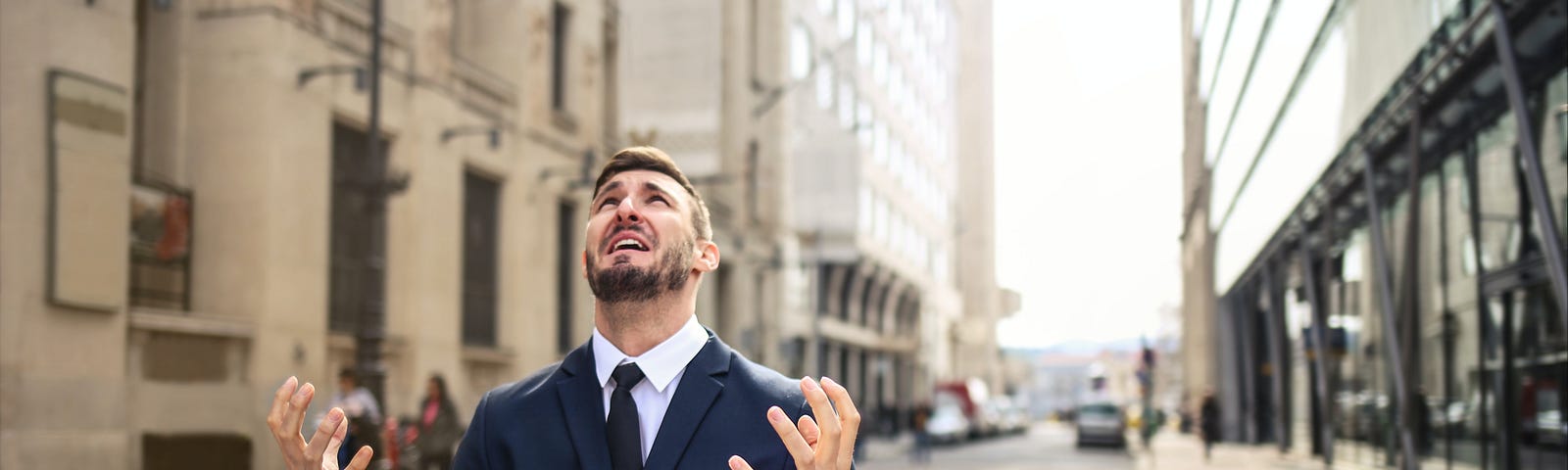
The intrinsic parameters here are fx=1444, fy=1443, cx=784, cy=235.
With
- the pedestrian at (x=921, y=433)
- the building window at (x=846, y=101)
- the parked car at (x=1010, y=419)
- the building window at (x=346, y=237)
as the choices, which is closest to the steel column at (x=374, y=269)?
the building window at (x=346, y=237)

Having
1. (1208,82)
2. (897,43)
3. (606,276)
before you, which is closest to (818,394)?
(606,276)

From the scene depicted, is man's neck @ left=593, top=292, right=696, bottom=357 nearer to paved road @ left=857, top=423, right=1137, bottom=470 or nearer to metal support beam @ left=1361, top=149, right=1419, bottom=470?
metal support beam @ left=1361, top=149, right=1419, bottom=470

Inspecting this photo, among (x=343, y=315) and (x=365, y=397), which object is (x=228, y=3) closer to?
(x=343, y=315)

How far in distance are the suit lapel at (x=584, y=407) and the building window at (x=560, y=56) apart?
25.9 meters

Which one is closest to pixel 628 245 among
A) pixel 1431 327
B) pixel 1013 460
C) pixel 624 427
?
pixel 624 427

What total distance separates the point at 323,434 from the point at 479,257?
73.8 feet

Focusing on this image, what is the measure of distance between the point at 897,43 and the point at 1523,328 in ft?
170

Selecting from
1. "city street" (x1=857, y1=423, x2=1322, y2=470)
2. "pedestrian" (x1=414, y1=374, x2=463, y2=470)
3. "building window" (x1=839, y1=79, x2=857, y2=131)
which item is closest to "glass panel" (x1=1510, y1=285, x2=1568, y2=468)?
"pedestrian" (x1=414, y1=374, x2=463, y2=470)

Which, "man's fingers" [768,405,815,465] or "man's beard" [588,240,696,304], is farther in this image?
"man's beard" [588,240,696,304]

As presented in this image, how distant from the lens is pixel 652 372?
2.80 metres

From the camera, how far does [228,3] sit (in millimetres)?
18016

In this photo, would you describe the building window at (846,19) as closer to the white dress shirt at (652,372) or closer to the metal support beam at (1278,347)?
the metal support beam at (1278,347)

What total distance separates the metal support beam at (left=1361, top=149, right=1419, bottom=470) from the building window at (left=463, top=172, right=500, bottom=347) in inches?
549

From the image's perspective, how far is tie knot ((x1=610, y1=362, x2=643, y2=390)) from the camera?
2.79 meters
